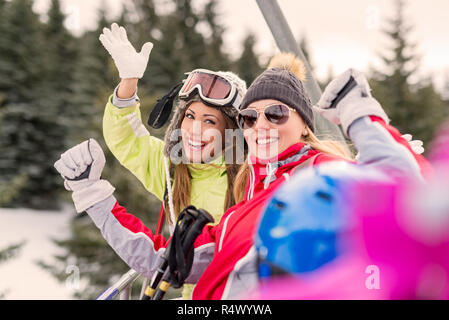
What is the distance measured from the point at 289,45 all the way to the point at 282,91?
397 millimetres

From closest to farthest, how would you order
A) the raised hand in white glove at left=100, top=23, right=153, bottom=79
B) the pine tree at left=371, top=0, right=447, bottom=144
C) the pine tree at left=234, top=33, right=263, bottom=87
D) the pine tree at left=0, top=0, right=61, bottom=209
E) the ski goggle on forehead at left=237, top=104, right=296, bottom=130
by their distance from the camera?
the ski goggle on forehead at left=237, top=104, right=296, bottom=130
the raised hand in white glove at left=100, top=23, right=153, bottom=79
the pine tree at left=371, top=0, right=447, bottom=144
the pine tree at left=0, top=0, right=61, bottom=209
the pine tree at left=234, top=33, right=263, bottom=87

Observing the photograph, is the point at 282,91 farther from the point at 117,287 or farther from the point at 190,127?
the point at 117,287

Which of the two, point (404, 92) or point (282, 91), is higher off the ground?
point (404, 92)

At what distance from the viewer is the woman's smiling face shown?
1.71 meters

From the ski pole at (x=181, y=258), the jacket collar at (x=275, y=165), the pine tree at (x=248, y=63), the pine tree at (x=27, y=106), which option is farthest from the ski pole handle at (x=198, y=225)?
the pine tree at (x=248, y=63)

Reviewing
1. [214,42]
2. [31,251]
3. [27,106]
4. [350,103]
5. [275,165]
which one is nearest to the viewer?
[350,103]

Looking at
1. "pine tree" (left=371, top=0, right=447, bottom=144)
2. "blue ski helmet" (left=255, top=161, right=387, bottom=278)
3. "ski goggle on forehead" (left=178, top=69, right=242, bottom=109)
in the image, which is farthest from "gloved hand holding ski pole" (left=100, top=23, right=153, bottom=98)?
"pine tree" (left=371, top=0, right=447, bottom=144)

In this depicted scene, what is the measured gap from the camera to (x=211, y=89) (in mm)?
1715

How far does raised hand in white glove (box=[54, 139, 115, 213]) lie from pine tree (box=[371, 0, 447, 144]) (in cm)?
855

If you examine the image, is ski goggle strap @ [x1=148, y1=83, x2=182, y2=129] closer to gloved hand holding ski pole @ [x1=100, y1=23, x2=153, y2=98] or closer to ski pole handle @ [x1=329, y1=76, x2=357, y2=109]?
gloved hand holding ski pole @ [x1=100, y1=23, x2=153, y2=98]

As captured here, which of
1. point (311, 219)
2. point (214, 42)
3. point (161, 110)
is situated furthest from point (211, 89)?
point (214, 42)

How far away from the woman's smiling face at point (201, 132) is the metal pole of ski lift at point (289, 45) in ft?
1.29

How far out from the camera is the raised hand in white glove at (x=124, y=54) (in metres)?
1.65

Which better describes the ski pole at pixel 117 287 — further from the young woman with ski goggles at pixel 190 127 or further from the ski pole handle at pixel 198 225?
the ski pole handle at pixel 198 225
